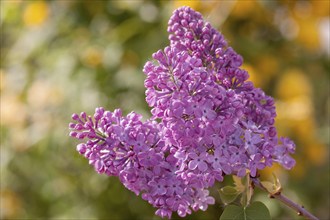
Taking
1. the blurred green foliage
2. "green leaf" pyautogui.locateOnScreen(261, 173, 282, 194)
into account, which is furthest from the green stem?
the blurred green foliage

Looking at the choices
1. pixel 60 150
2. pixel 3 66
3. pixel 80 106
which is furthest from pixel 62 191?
pixel 3 66

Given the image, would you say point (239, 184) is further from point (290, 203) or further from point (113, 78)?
point (113, 78)

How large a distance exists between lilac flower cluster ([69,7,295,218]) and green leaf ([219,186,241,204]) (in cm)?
11

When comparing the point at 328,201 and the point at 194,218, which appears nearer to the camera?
the point at 194,218

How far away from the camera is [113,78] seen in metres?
2.96

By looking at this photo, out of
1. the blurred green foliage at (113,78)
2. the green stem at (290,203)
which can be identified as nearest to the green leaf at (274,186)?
the green stem at (290,203)

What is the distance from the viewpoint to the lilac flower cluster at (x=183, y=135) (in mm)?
1021

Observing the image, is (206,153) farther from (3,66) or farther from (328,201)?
(3,66)

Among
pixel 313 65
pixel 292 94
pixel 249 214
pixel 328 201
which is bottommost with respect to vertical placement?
pixel 249 214

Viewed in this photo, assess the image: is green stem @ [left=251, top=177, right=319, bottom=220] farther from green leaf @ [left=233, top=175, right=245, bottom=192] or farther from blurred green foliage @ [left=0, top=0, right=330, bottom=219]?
blurred green foliage @ [left=0, top=0, right=330, bottom=219]

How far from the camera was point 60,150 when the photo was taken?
308cm

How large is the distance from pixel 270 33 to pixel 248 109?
2162 mm

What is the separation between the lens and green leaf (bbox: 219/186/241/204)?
1199mm

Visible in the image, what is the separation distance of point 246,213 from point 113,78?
1.88 m
